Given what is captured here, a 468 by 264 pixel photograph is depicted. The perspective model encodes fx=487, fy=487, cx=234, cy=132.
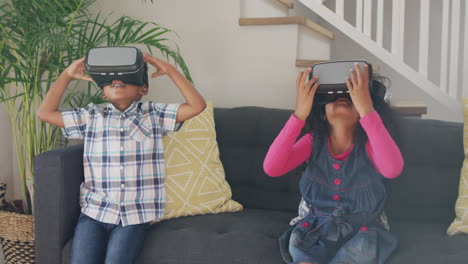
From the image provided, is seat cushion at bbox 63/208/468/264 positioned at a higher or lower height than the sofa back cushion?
lower

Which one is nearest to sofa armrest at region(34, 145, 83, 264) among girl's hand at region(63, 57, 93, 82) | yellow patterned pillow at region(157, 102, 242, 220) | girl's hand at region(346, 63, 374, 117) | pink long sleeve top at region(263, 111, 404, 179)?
girl's hand at region(63, 57, 93, 82)

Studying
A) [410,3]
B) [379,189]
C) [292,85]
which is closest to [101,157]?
[379,189]

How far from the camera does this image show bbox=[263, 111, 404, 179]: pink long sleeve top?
1.29 metres

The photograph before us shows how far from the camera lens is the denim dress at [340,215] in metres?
1.28

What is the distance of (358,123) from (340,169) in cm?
15

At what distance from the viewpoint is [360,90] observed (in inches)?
50.0

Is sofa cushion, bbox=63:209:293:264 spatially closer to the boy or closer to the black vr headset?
the boy

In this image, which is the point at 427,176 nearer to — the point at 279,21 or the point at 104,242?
the point at 279,21

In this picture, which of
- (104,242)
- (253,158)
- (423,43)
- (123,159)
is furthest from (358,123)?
(423,43)

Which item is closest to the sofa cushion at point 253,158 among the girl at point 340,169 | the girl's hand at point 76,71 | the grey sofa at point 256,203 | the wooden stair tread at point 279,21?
the grey sofa at point 256,203

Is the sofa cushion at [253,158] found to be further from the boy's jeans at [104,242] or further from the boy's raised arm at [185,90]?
the boy's jeans at [104,242]

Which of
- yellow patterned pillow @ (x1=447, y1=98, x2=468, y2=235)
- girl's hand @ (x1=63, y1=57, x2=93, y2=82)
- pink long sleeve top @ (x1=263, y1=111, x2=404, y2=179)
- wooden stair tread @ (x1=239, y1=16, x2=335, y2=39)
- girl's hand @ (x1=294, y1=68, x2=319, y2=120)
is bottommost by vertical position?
yellow patterned pillow @ (x1=447, y1=98, x2=468, y2=235)

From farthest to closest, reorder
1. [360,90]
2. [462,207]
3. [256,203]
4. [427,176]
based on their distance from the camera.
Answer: [256,203] < [427,176] < [462,207] < [360,90]

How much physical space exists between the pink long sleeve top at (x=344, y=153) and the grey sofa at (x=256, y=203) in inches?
8.3
